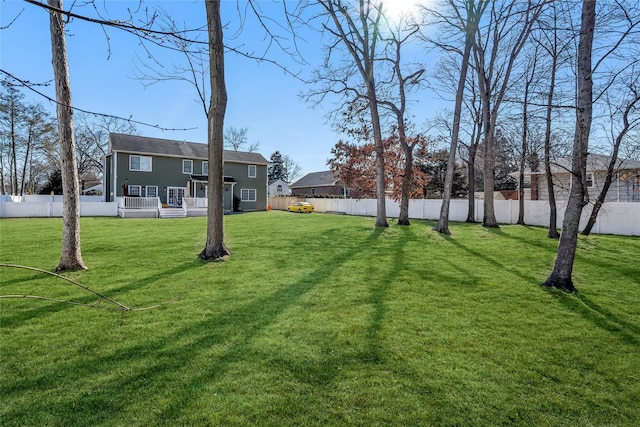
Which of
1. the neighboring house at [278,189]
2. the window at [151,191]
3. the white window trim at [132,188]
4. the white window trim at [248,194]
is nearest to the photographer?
the white window trim at [132,188]

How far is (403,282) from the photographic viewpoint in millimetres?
5707

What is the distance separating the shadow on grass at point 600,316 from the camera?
3809 mm

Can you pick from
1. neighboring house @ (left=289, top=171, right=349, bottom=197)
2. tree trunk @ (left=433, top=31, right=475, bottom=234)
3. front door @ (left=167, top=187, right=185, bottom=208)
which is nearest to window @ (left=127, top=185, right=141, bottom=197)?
front door @ (left=167, top=187, right=185, bottom=208)

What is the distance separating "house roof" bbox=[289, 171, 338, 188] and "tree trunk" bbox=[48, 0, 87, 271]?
39.4 m

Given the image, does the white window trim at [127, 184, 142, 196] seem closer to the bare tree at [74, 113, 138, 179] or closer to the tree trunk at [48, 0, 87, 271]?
the bare tree at [74, 113, 138, 179]

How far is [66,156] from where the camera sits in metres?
5.94

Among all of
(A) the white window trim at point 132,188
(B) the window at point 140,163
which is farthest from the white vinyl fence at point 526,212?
(A) the white window trim at point 132,188

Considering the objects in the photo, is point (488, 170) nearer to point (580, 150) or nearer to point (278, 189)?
point (580, 150)

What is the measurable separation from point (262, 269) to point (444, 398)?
441 cm

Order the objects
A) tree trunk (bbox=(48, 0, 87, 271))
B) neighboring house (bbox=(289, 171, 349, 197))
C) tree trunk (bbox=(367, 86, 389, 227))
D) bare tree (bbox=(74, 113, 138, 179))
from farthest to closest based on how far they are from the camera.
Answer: neighboring house (bbox=(289, 171, 349, 197)) → bare tree (bbox=(74, 113, 138, 179)) → tree trunk (bbox=(367, 86, 389, 227)) → tree trunk (bbox=(48, 0, 87, 271))

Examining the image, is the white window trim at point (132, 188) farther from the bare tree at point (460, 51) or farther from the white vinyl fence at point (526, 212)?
the bare tree at point (460, 51)

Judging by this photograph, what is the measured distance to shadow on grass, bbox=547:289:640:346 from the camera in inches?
150

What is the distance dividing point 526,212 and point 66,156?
61.0 feet

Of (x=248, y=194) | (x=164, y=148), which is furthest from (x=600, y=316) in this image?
(x=248, y=194)
